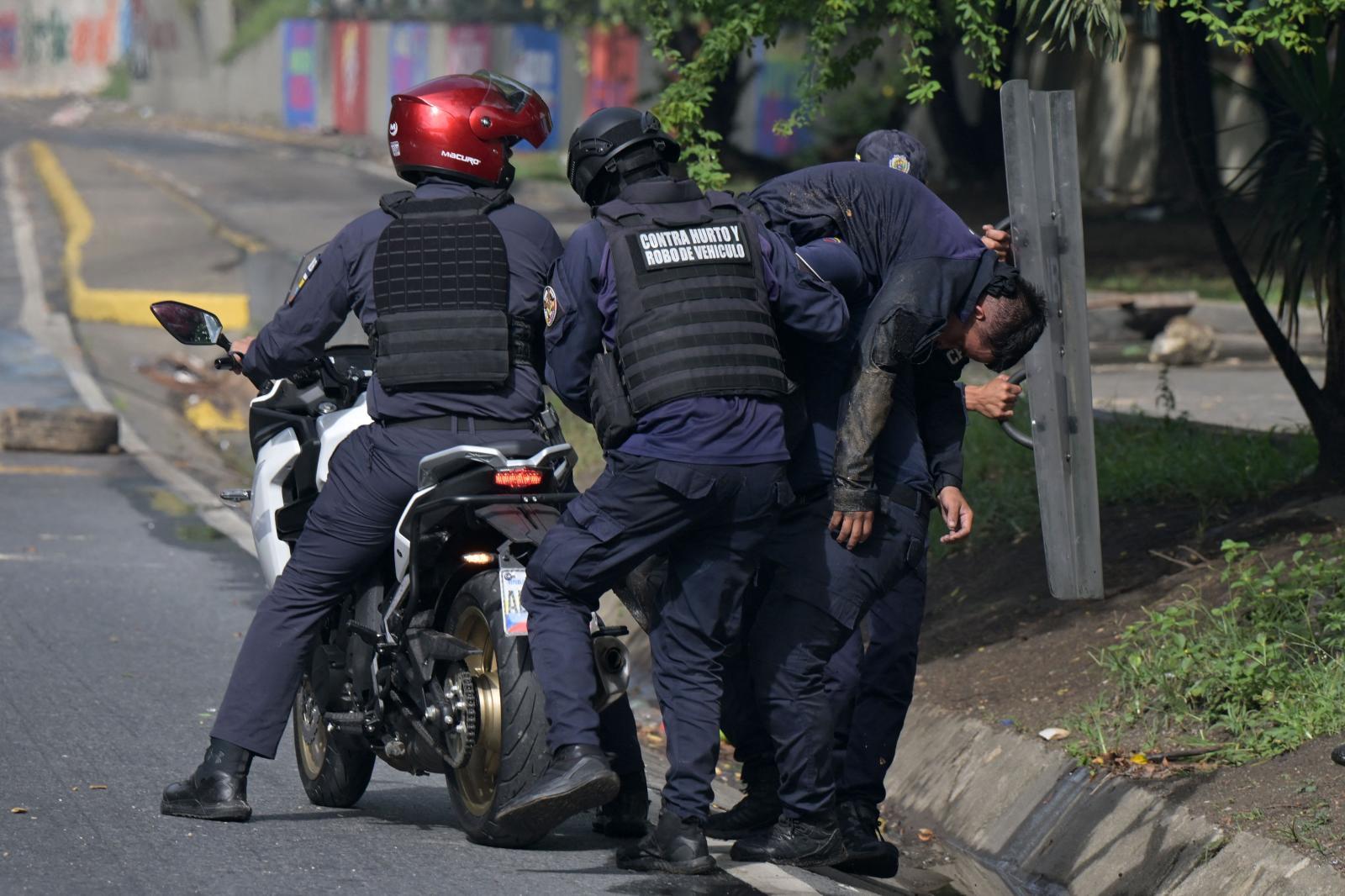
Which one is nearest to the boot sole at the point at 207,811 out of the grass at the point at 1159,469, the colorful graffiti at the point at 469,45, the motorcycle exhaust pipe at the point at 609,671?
the motorcycle exhaust pipe at the point at 609,671

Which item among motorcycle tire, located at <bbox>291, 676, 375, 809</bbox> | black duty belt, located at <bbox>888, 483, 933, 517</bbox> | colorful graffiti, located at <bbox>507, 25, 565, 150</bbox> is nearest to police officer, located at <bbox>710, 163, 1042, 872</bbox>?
black duty belt, located at <bbox>888, 483, 933, 517</bbox>

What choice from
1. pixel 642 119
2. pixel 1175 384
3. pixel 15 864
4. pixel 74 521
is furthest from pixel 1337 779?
pixel 1175 384

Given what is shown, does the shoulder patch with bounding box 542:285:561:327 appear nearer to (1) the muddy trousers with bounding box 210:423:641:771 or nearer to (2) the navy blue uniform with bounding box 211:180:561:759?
(2) the navy blue uniform with bounding box 211:180:561:759

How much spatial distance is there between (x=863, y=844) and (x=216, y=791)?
5.69 ft

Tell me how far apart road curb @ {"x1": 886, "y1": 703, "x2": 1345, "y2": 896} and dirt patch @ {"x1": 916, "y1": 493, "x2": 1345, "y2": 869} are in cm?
10

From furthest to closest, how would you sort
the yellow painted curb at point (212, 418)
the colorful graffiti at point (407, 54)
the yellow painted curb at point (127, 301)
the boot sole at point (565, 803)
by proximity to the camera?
1. the colorful graffiti at point (407, 54)
2. the yellow painted curb at point (127, 301)
3. the yellow painted curb at point (212, 418)
4. the boot sole at point (565, 803)

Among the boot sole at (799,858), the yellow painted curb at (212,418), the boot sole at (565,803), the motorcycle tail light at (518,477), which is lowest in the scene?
the yellow painted curb at (212,418)

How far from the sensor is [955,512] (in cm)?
511

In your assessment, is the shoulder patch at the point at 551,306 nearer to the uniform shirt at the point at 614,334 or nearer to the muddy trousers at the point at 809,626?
the uniform shirt at the point at 614,334

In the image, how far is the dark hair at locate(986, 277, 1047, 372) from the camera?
15.4 feet

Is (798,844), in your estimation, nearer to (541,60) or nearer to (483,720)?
(483,720)

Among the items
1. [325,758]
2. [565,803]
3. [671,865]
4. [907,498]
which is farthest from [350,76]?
[565,803]

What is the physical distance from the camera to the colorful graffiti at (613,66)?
3612 centimetres

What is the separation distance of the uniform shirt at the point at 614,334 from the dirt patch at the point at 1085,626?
1.75 m
